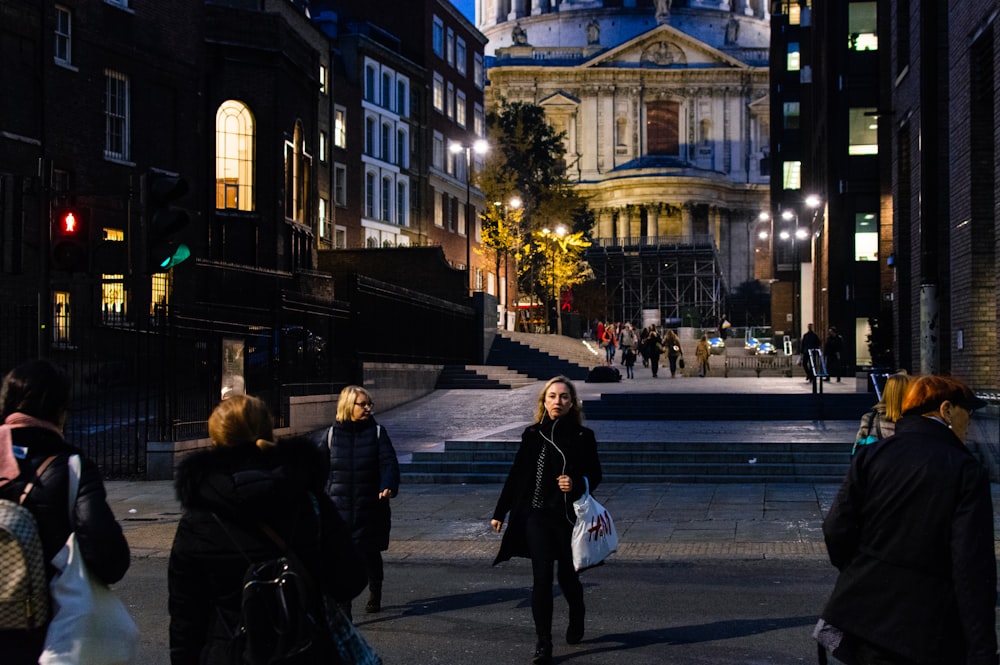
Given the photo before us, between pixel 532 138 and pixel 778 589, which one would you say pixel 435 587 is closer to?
pixel 778 589

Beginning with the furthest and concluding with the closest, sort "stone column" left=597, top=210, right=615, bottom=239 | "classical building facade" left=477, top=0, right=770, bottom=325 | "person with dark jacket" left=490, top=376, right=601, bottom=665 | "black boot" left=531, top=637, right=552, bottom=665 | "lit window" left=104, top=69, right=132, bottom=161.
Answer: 1. "stone column" left=597, top=210, right=615, bottom=239
2. "classical building facade" left=477, top=0, right=770, bottom=325
3. "lit window" left=104, top=69, right=132, bottom=161
4. "person with dark jacket" left=490, top=376, right=601, bottom=665
5. "black boot" left=531, top=637, right=552, bottom=665

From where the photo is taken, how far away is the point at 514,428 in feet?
78.5

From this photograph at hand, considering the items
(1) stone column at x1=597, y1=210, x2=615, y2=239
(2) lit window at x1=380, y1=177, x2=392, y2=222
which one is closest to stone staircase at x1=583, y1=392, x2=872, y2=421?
(2) lit window at x1=380, y1=177, x2=392, y2=222

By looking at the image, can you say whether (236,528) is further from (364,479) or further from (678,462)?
(678,462)

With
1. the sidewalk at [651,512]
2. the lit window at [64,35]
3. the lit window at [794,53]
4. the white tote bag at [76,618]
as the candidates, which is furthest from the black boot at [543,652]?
the lit window at [794,53]

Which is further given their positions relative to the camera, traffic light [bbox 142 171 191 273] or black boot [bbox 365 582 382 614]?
traffic light [bbox 142 171 191 273]

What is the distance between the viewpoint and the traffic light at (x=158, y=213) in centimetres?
1216

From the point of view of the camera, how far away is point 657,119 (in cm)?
12312

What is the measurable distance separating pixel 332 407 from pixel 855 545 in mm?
20007

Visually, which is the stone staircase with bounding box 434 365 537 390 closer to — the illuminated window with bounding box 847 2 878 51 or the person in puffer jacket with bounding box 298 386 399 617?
the illuminated window with bounding box 847 2 878 51

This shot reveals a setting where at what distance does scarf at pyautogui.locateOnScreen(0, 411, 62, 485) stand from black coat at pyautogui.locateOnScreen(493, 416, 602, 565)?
3.89 meters

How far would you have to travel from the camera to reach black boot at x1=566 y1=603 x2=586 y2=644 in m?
8.25

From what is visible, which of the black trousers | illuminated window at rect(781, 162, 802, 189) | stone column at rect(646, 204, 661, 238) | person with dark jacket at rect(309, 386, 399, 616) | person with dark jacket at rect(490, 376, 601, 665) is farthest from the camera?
stone column at rect(646, 204, 661, 238)

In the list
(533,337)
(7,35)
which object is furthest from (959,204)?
(533,337)
